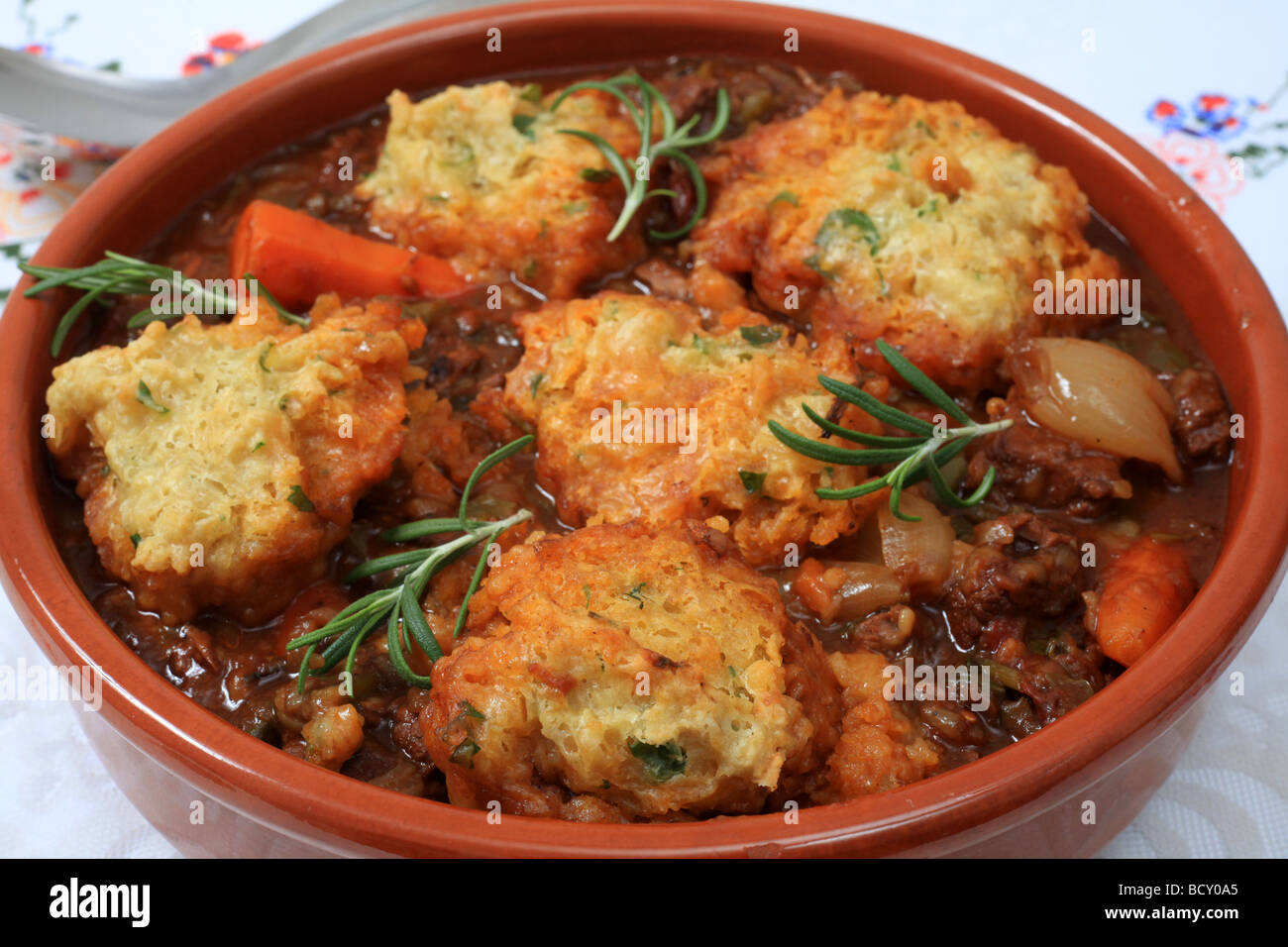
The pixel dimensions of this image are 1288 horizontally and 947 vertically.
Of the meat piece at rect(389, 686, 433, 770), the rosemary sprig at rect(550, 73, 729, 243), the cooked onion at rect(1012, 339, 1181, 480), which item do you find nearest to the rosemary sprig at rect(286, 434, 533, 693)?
the meat piece at rect(389, 686, 433, 770)

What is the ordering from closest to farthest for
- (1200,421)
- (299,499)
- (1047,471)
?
(299,499)
(1047,471)
(1200,421)

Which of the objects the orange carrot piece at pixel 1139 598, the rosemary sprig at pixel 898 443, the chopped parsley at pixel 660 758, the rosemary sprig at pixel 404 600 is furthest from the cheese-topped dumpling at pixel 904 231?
the chopped parsley at pixel 660 758

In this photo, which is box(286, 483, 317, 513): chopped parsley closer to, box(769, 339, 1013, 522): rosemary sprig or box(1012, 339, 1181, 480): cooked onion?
box(769, 339, 1013, 522): rosemary sprig

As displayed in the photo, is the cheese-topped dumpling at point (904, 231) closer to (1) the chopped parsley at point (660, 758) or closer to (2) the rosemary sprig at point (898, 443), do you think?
(2) the rosemary sprig at point (898, 443)

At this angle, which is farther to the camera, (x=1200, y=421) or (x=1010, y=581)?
(x=1200, y=421)

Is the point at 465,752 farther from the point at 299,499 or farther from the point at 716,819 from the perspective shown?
the point at 299,499

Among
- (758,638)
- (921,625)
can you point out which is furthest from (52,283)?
(921,625)

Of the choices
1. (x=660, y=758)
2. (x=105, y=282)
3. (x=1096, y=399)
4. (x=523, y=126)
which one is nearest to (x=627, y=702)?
(x=660, y=758)
